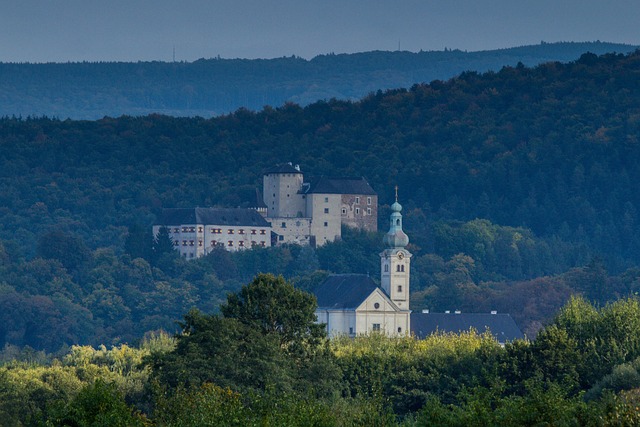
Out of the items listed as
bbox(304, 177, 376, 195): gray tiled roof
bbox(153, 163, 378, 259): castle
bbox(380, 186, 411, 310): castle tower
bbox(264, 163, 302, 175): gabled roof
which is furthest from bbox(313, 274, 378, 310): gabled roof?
bbox(264, 163, 302, 175): gabled roof

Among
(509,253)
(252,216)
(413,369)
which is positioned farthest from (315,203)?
(413,369)

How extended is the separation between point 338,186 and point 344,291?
179ft

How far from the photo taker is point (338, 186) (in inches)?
7274

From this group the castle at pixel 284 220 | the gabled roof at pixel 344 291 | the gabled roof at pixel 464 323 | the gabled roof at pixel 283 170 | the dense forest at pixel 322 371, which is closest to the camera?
the dense forest at pixel 322 371

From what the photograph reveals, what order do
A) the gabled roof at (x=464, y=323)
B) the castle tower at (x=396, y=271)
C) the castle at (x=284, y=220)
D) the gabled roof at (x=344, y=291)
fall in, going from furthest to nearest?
the castle at (x=284, y=220)
the castle tower at (x=396, y=271)
the gabled roof at (x=344, y=291)
the gabled roof at (x=464, y=323)

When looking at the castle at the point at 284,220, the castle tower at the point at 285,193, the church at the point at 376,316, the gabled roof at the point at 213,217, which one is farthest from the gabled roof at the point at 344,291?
the castle tower at the point at 285,193

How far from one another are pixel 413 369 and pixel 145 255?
107 metres

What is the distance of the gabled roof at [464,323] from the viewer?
12538cm

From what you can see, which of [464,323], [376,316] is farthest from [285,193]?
[464,323]

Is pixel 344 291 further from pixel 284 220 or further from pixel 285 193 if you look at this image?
pixel 285 193

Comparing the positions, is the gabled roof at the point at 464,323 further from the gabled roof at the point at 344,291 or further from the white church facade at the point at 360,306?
the gabled roof at the point at 344,291

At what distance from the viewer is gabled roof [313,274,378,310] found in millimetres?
128875

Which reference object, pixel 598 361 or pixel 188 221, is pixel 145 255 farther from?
pixel 598 361

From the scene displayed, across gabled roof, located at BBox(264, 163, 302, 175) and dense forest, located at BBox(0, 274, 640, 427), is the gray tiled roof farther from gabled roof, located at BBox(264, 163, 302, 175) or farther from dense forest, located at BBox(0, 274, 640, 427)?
dense forest, located at BBox(0, 274, 640, 427)
